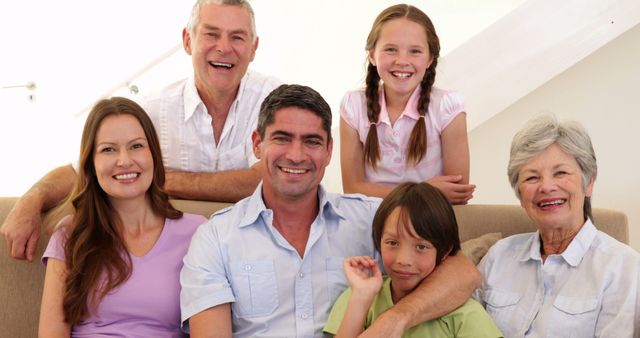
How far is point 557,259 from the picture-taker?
222cm

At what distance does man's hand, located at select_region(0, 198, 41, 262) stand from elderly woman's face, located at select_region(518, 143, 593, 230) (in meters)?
1.38

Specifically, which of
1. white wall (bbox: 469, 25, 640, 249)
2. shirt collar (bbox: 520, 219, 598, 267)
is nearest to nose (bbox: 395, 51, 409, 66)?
shirt collar (bbox: 520, 219, 598, 267)

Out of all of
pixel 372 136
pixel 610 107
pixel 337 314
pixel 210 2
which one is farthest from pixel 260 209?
pixel 610 107

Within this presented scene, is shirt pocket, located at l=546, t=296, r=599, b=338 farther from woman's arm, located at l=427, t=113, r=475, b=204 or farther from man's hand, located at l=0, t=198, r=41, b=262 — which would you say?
man's hand, located at l=0, t=198, r=41, b=262

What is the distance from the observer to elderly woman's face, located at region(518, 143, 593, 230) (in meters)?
2.20

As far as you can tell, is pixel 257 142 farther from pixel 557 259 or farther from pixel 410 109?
pixel 557 259

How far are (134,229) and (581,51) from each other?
2374mm

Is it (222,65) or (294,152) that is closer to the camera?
(294,152)

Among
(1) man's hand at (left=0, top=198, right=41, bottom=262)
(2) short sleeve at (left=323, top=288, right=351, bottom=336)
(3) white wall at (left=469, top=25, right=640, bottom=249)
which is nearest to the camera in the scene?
(2) short sleeve at (left=323, top=288, right=351, bottom=336)

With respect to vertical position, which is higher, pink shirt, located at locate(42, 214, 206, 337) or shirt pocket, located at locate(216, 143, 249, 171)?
shirt pocket, located at locate(216, 143, 249, 171)

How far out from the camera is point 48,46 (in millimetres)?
4527

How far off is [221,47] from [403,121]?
2.16 ft

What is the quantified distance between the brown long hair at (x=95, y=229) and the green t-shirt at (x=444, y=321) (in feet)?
1.90

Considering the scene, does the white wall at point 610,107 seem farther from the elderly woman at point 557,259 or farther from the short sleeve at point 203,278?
the short sleeve at point 203,278
